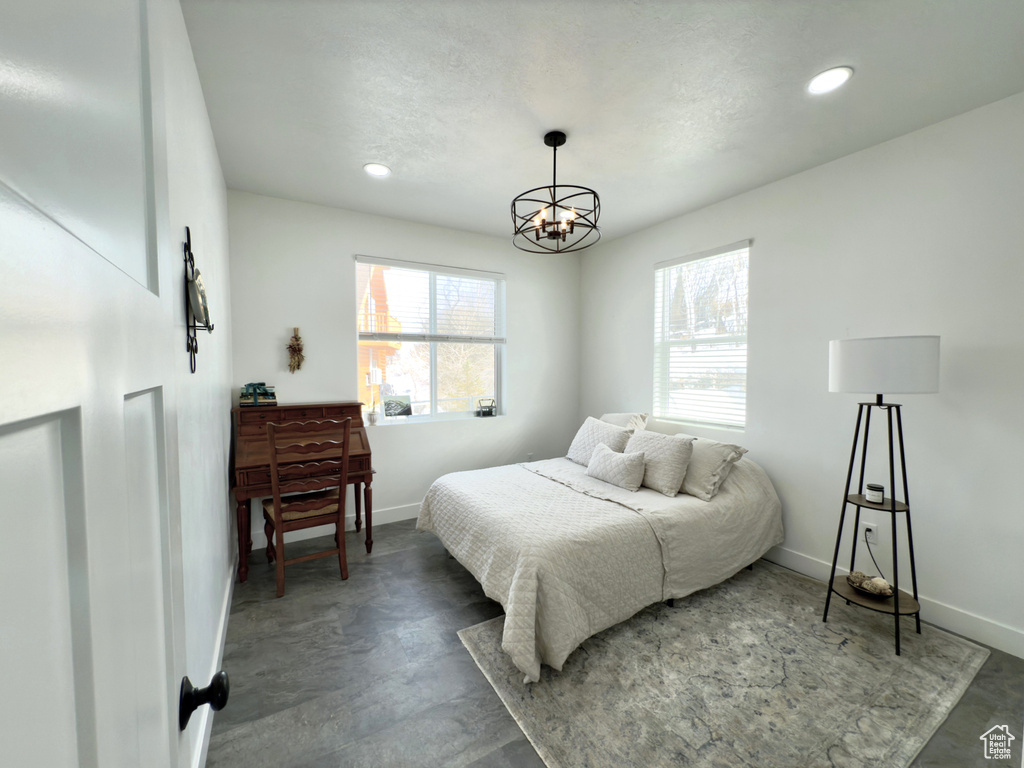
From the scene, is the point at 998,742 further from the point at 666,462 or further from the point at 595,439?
the point at 595,439

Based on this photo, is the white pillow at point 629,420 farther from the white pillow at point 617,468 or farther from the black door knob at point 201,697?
the black door knob at point 201,697

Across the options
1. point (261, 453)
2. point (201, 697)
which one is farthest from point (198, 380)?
point (201, 697)

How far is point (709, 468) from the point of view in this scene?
2869mm

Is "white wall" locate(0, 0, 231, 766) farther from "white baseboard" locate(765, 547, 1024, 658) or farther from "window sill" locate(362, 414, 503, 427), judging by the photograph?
"white baseboard" locate(765, 547, 1024, 658)

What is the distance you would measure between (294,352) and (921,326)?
4117 millimetres

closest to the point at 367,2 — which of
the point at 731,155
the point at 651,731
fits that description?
the point at 731,155

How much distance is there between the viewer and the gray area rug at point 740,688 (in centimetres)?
159

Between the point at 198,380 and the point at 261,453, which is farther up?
the point at 198,380

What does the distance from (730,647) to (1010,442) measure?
171cm

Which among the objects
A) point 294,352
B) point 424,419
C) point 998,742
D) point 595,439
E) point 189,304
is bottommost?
point 998,742

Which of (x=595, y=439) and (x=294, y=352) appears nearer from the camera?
(x=294, y=352)

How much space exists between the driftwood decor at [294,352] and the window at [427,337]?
0.49 metres

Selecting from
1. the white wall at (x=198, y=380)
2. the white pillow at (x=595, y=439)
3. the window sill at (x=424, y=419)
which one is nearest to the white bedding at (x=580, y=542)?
the white pillow at (x=595, y=439)

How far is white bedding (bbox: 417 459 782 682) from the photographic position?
197cm
